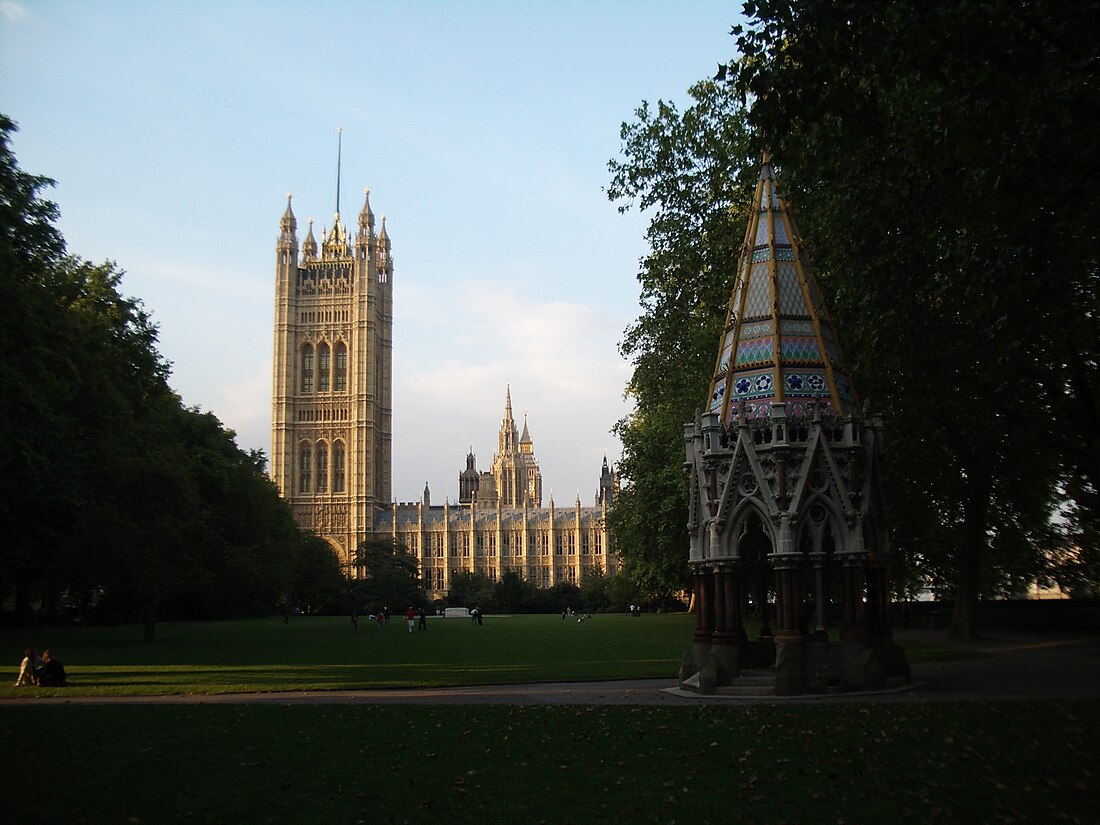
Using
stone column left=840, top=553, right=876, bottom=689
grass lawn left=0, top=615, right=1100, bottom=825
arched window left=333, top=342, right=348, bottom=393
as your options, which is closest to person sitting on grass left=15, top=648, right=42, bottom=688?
grass lawn left=0, top=615, right=1100, bottom=825

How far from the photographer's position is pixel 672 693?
17.3 m

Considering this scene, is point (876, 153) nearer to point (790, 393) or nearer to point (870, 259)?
point (870, 259)

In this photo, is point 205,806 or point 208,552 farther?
point 208,552

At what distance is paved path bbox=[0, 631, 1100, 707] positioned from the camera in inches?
634

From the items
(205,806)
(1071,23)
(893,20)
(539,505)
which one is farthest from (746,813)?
(539,505)

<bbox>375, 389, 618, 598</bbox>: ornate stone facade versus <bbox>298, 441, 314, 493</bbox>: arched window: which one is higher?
<bbox>298, 441, 314, 493</bbox>: arched window

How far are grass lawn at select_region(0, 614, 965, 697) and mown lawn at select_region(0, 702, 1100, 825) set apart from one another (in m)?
6.43

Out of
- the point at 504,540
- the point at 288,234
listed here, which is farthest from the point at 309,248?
the point at 504,540

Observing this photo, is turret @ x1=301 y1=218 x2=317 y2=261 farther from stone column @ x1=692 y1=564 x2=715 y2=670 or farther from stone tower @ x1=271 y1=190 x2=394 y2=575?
stone column @ x1=692 y1=564 x2=715 y2=670

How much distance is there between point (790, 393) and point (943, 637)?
21.4 m

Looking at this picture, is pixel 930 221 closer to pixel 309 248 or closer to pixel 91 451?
pixel 91 451

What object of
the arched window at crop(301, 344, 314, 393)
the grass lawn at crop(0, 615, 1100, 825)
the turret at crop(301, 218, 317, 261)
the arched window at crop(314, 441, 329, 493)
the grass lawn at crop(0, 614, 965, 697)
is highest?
the turret at crop(301, 218, 317, 261)

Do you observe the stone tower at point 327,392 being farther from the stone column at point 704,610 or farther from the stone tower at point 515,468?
the stone column at point 704,610

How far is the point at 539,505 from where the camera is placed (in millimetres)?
182875
